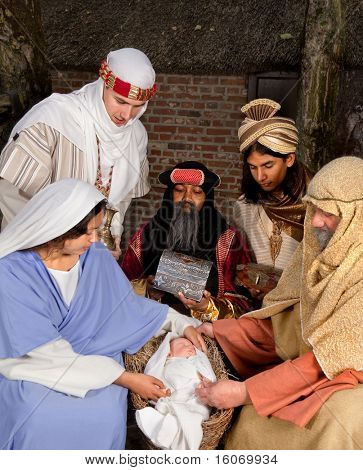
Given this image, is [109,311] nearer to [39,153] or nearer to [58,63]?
[39,153]

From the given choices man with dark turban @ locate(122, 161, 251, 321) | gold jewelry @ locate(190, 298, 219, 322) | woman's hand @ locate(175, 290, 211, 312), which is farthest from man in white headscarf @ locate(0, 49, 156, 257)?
gold jewelry @ locate(190, 298, 219, 322)

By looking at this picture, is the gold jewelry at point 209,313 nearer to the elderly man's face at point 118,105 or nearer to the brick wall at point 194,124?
the elderly man's face at point 118,105

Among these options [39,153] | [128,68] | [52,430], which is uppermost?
[128,68]

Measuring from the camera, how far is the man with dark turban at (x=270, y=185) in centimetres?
413

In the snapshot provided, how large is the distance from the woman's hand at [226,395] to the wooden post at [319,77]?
3.08 m

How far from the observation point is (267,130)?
4.10 metres

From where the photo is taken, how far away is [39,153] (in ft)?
13.8

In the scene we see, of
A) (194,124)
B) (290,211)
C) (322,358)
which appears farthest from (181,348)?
(194,124)

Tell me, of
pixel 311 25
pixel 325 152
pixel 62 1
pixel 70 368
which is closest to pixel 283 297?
pixel 70 368

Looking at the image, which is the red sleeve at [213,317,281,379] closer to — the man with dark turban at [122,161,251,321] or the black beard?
the man with dark turban at [122,161,251,321]

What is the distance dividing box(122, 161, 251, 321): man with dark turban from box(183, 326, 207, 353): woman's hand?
0.40m

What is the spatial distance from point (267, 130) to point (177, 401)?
1804mm

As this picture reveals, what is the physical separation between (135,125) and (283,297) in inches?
74.5

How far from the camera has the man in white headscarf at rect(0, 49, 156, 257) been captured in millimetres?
4188
